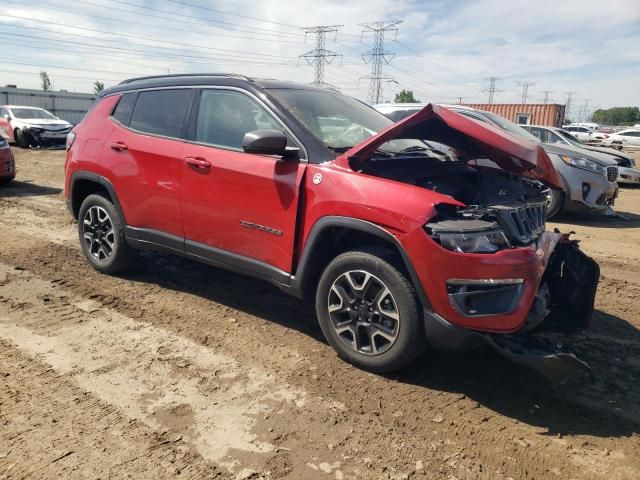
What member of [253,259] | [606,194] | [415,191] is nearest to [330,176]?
[415,191]

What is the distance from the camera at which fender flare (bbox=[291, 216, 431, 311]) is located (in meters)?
3.02

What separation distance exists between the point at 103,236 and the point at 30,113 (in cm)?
1759

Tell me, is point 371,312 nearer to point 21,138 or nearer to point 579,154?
point 579,154

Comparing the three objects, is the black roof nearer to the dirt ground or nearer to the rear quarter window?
the rear quarter window

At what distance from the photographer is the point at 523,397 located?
3.15 meters

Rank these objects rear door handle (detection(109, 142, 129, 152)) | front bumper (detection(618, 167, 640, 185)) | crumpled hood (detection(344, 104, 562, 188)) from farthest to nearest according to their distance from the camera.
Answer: front bumper (detection(618, 167, 640, 185))
rear door handle (detection(109, 142, 129, 152))
crumpled hood (detection(344, 104, 562, 188))

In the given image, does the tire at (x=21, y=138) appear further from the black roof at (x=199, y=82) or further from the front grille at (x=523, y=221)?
the front grille at (x=523, y=221)

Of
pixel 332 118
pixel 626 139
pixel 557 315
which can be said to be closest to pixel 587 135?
pixel 626 139

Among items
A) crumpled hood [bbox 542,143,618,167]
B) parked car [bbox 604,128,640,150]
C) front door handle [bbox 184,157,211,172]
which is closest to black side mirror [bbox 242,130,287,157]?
front door handle [bbox 184,157,211,172]

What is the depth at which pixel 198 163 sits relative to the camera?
3992 millimetres

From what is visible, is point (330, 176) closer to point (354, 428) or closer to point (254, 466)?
point (354, 428)

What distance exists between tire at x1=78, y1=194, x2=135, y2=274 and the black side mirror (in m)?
2.02

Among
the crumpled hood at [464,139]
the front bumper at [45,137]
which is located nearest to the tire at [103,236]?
the crumpled hood at [464,139]

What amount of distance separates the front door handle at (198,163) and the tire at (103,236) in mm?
1166
